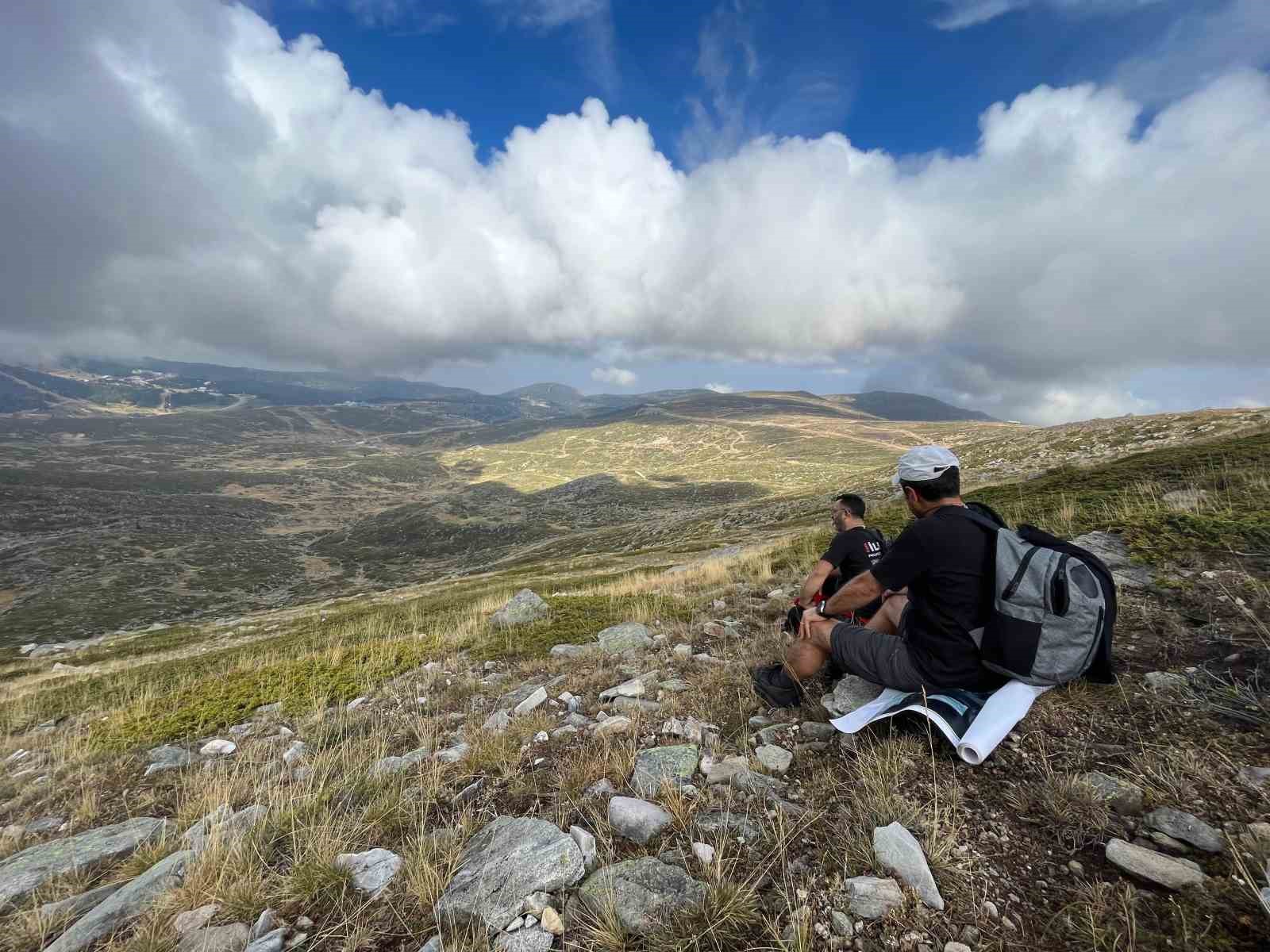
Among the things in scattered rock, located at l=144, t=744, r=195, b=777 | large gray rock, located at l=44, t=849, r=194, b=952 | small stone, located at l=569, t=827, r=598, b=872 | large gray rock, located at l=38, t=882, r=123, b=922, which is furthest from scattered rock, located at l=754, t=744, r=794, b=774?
scattered rock, located at l=144, t=744, r=195, b=777

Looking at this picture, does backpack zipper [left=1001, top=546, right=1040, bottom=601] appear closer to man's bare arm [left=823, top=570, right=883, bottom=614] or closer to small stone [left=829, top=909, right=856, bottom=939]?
man's bare arm [left=823, top=570, right=883, bottom=614]

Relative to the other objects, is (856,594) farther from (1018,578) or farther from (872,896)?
(872,896)

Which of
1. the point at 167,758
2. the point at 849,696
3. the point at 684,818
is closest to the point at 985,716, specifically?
the point at 849,696

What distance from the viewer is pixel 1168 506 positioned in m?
9.16

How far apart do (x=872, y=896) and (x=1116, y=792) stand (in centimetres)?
187

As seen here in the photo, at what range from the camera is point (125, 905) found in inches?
116

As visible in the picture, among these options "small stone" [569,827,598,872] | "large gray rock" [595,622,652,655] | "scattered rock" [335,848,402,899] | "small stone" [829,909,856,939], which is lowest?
"large gray rock" [595,622,652,655]

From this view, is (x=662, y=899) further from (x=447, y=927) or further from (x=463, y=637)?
(x=463, y=637)

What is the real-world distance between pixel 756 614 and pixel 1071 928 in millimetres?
6506

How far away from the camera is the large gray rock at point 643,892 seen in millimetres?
2568

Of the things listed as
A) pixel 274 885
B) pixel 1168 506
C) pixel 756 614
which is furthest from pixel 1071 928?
pixel 1168 506

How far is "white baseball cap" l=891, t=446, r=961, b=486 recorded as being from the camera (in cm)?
471

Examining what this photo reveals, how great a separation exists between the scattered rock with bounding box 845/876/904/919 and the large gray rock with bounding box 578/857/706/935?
758 mm

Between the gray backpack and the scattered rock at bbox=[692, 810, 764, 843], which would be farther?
the gray backpack
